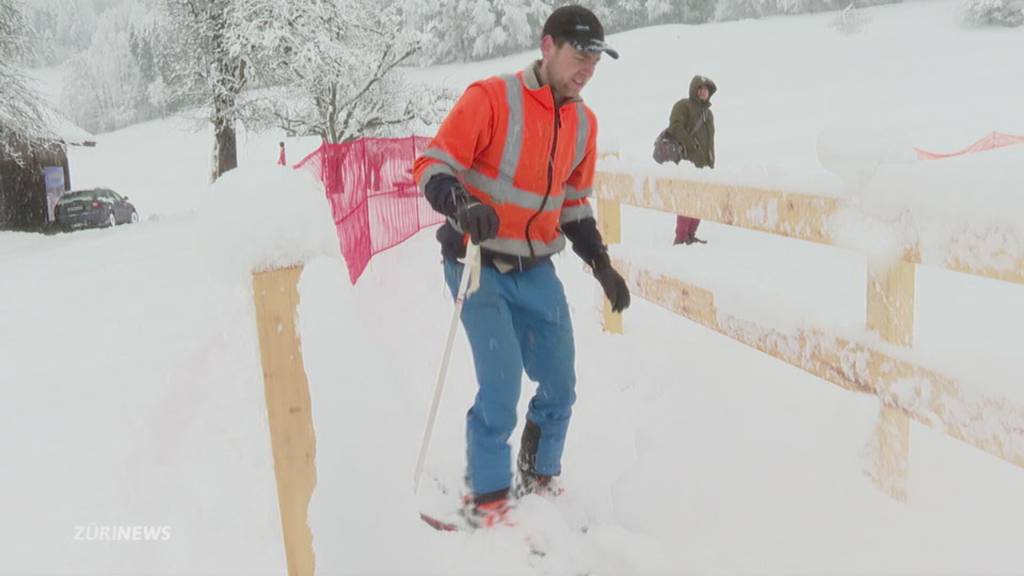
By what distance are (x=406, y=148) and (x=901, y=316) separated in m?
13.0

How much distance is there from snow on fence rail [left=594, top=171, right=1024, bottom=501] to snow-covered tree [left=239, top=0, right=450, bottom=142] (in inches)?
863

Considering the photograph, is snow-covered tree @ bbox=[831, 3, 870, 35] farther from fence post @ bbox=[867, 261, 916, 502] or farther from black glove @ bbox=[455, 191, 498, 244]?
black glove @ bbox=[455, 191, 498, 244]

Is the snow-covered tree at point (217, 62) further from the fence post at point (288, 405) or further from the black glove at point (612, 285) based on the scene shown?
the fence post at point (288, 405)

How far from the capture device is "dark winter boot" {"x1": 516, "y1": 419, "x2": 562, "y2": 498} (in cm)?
326

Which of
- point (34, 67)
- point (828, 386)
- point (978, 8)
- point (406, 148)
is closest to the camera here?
point (828, 386)

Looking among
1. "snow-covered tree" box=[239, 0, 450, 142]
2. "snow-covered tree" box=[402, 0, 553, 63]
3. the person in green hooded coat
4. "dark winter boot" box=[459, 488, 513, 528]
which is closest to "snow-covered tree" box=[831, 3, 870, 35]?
"snow-covered tree" box=[402, 0, 553, 63]

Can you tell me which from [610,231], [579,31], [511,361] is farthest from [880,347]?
[610,231]

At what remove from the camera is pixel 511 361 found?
117 inches

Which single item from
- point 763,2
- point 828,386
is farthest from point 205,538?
point 763,2

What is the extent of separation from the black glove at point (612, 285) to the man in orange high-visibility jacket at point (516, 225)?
28 cm

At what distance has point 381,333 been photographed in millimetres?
5488

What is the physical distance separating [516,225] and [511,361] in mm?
504

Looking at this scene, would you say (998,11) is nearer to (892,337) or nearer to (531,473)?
A: (892,337)

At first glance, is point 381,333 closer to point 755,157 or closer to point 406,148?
point 406,148
